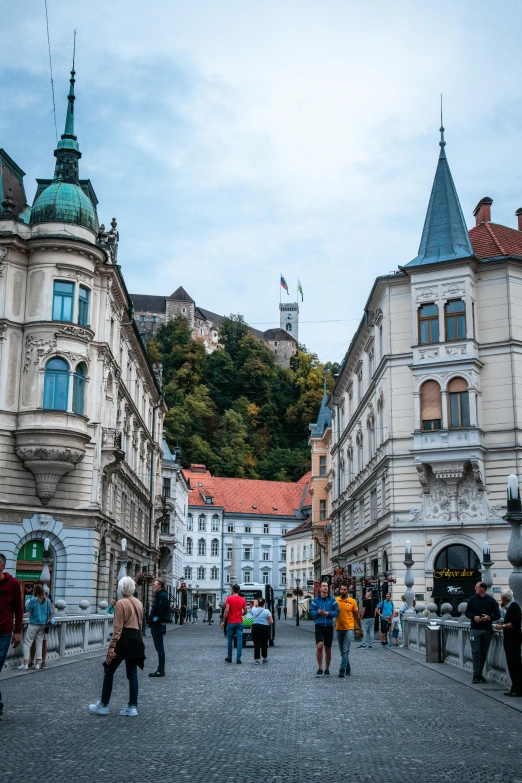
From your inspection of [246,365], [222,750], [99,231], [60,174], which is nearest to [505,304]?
[99,231]

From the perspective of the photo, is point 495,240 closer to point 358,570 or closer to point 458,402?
point 458,402

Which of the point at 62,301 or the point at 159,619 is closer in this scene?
the point at 159,619

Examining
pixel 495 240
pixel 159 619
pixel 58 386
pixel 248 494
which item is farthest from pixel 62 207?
pixel 248 494

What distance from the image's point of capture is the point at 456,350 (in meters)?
33.9

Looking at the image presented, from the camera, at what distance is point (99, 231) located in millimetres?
34906

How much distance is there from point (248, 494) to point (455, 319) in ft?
226

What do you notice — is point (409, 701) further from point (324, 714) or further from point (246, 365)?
point (246, 365)

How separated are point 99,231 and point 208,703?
25504 mm

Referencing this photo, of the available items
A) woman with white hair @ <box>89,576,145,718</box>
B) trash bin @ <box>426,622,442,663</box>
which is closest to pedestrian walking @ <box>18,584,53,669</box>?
woman with white hair @ <box>89,576,145,718</box>

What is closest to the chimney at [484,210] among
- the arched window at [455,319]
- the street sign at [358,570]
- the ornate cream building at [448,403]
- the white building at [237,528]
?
the ornate cream building at [448,403]

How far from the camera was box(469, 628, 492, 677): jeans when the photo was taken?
14.8 metres

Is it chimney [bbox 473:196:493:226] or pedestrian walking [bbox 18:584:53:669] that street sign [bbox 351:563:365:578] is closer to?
chimney [bbox 473:196:493:226]

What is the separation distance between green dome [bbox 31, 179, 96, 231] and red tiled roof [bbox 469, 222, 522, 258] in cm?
1553

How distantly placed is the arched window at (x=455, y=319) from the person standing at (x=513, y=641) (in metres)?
22.1
